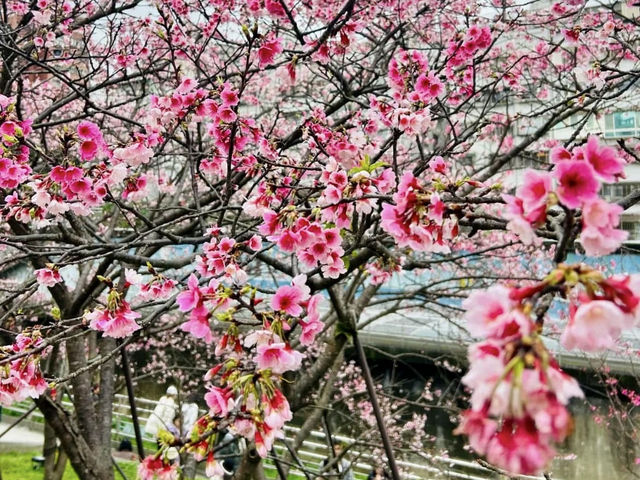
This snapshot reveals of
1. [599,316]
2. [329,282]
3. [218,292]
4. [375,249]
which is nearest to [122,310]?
[218,292]

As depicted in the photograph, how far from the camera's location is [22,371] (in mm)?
1843

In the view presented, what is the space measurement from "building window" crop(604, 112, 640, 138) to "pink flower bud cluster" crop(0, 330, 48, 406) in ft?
66.9

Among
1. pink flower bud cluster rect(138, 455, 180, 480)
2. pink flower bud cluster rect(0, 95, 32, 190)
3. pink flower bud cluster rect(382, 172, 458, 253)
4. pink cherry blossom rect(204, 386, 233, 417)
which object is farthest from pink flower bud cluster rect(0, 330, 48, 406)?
pink flower bud cluster rect(382, 172, 458, 253)

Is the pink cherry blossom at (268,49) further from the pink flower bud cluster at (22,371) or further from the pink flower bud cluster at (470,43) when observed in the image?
the pink flower bud cluster at (22,371)

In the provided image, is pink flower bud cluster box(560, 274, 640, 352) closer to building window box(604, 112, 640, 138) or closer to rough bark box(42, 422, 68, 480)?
rough bark box(42, 422, 68, 480)

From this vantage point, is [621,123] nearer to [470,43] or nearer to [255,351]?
[470,43]

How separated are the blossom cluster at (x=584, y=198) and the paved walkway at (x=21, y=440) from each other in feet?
36.0

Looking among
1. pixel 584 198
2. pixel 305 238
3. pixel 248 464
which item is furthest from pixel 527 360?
pixel 248 464

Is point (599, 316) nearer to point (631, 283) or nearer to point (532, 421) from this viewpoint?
point (631, 283)

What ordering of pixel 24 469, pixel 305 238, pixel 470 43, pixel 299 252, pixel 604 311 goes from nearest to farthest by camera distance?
pixel 604 311
pixel 305 238
pixel 299 252
pixel 470 43
pixel 24 469

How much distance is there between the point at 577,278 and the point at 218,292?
102cm

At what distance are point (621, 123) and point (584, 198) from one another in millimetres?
21536

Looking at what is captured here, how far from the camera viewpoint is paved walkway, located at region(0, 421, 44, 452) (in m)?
9.55

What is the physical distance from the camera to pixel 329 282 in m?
2.48
